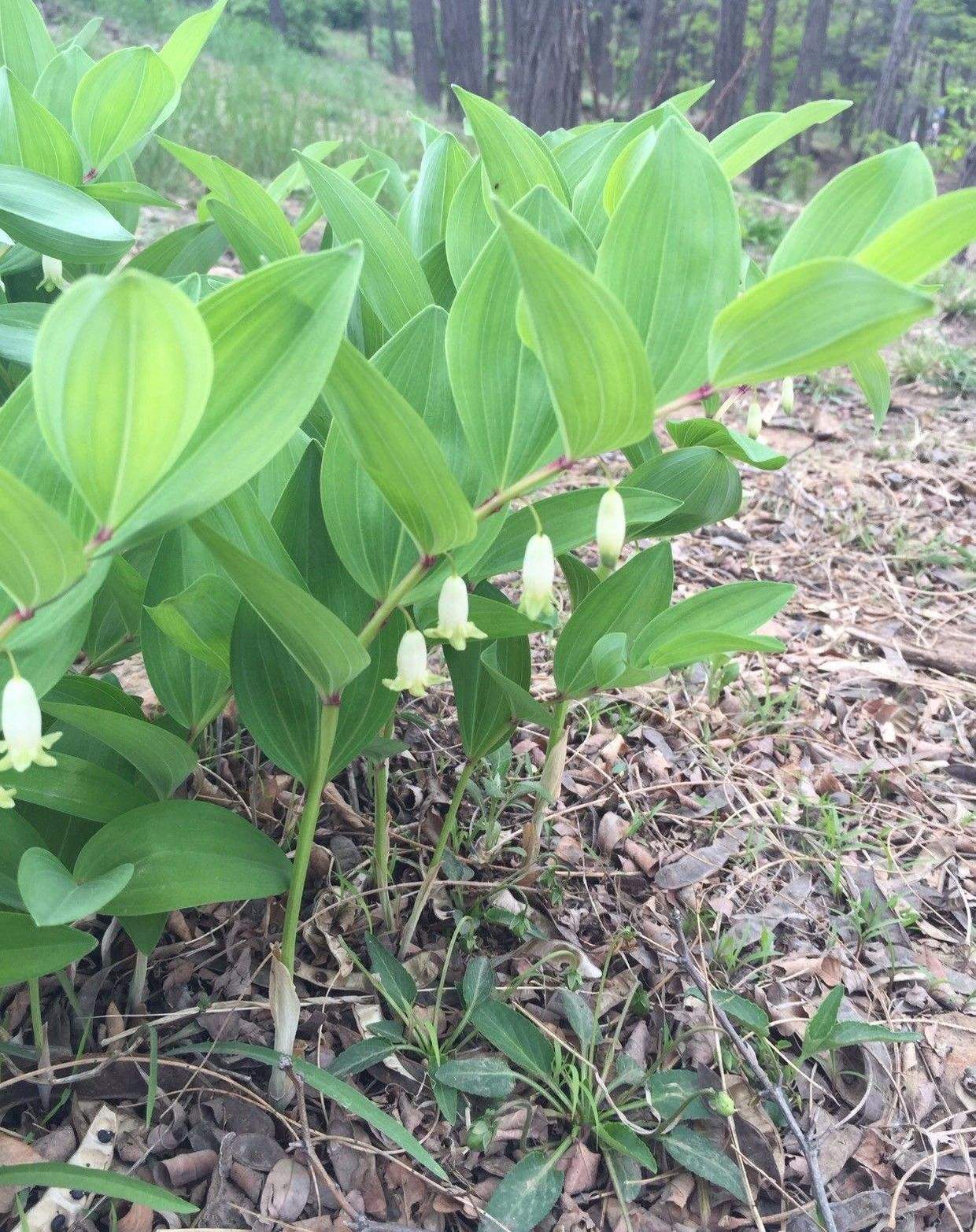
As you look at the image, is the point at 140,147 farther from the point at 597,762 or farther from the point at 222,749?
the point at 597,762

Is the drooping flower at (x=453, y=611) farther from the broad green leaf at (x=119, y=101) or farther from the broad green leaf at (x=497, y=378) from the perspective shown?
the broad green leaf at (x=119, y=101)

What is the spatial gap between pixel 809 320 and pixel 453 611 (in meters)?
0.37

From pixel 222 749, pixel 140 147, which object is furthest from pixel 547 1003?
pixel 140 147

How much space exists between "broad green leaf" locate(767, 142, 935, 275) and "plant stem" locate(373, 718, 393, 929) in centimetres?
81

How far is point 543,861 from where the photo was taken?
1569mm

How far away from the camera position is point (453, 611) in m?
0.79

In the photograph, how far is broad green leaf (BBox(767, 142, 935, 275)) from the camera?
769 millimetres

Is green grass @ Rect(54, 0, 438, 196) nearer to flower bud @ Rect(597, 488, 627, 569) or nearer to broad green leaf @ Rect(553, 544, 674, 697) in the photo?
broad green leaf @ Rect(553, 544, 674, 697)

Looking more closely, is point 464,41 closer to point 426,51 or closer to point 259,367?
point 426,51

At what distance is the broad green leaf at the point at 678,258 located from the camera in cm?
73

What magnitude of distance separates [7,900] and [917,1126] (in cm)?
130

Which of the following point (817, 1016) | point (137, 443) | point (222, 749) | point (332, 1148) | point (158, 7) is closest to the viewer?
point (137, 443)

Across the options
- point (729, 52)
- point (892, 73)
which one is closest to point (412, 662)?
point (729, 52)

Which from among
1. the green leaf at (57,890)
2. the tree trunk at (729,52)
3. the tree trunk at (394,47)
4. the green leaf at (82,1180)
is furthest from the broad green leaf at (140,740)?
the tree trunk at (394,47)
